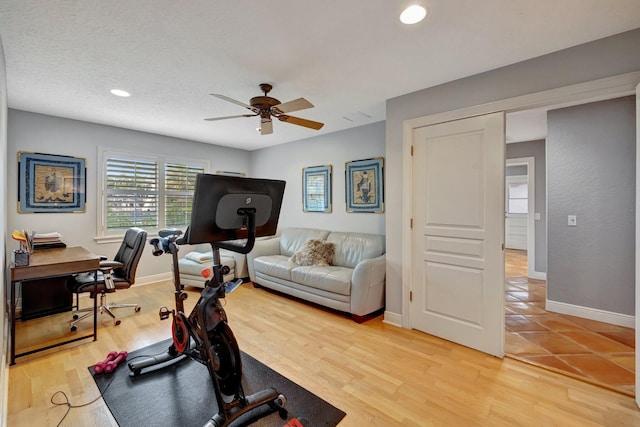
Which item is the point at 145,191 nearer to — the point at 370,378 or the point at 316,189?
the point at 316,189

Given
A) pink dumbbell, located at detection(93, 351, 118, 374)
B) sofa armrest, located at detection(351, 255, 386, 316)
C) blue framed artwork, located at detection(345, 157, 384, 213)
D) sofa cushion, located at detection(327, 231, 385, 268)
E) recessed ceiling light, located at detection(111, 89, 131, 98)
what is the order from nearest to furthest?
1. pink dumbbell, located at detection(93, 351, 118, 374)
2. recessed ceiling light, located at detection(111, 89, 131, 98)
3. sofa armrest, located at detection(351, 255, 386, 316)
4. sofa cushion, located at detection(327, 231, 385, 268)
5. blue framed artwork, located at detection(345, 157, 384, 213)

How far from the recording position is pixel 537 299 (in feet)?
12.5

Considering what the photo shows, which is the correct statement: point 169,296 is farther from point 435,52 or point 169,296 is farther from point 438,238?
point 435,52

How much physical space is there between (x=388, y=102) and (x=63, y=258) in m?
3.55

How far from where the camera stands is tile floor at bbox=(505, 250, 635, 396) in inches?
84.4

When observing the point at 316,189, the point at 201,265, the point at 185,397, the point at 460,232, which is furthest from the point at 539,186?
the point at 185,397

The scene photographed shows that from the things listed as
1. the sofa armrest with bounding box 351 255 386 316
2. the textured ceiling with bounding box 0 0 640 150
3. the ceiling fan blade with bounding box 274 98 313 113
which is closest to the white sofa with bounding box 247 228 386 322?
the sofa armrest with bounding box 351 255 386 316

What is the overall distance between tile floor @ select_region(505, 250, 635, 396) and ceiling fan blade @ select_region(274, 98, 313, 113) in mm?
2688

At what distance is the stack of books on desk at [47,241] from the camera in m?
3.26

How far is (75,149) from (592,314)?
6600mm

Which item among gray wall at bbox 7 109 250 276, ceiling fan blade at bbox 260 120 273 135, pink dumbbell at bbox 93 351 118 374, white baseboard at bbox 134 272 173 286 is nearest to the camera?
pink dumbbell at bbox 93 351 118 374

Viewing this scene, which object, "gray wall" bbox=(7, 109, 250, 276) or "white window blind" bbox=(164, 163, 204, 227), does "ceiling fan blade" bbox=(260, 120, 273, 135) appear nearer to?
"white window blind" bbox=(164, 163, 204, 227)

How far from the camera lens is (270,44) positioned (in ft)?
6.70

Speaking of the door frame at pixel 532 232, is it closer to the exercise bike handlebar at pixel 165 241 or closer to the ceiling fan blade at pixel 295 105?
the ceiling fan blade at pixel 295 105
